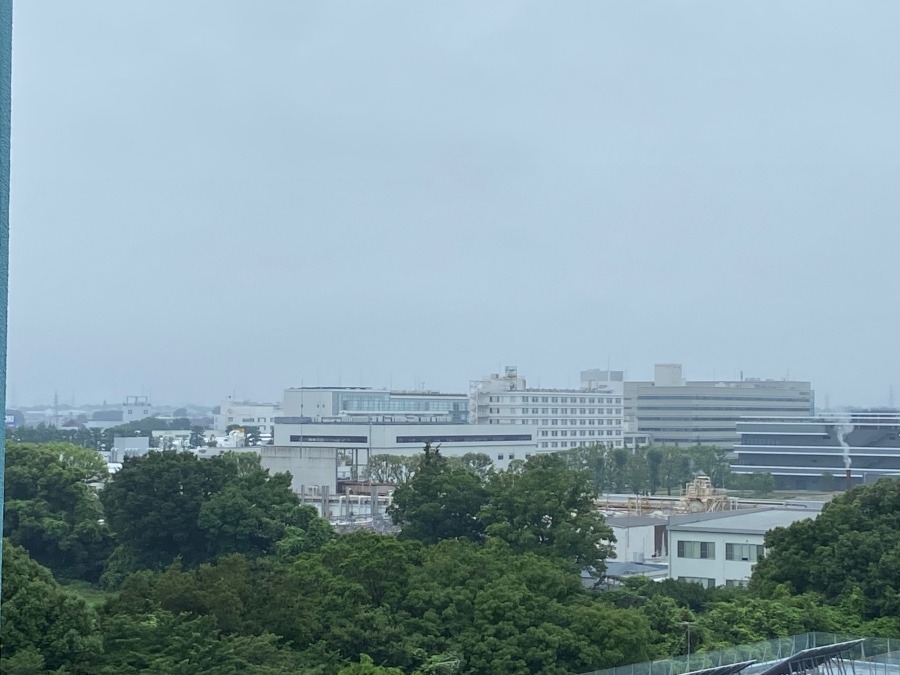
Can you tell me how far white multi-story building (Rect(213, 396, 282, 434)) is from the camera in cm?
9550

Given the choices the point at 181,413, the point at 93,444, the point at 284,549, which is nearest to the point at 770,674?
the point at 284,549

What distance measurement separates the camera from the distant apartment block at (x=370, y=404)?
64.9 metres

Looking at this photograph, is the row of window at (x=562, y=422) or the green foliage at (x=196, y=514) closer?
the green foliage at (x=196, y=514)

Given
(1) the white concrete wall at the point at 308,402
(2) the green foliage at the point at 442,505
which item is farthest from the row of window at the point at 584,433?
(2) the green foliage at the point at 442,505

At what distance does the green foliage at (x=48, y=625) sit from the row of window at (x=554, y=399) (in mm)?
51374

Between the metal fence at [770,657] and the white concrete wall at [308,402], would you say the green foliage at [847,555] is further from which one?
the white concrete wall at [308,402]

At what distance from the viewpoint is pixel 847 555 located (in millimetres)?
18359

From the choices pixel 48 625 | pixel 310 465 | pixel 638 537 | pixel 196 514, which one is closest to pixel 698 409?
pixel 310 465

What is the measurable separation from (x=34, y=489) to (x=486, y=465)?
24.3m

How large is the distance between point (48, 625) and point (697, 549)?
607 inches

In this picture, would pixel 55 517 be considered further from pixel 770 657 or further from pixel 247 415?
pixel 247 415

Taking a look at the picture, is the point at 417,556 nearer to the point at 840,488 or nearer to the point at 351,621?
the point at 351,621

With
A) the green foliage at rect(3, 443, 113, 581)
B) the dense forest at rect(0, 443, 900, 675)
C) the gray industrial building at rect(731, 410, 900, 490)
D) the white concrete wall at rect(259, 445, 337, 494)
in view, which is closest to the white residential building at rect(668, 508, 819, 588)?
the dense forest at rect(0, 443, 900, 675)

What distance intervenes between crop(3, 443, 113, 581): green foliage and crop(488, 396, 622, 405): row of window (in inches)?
1462
